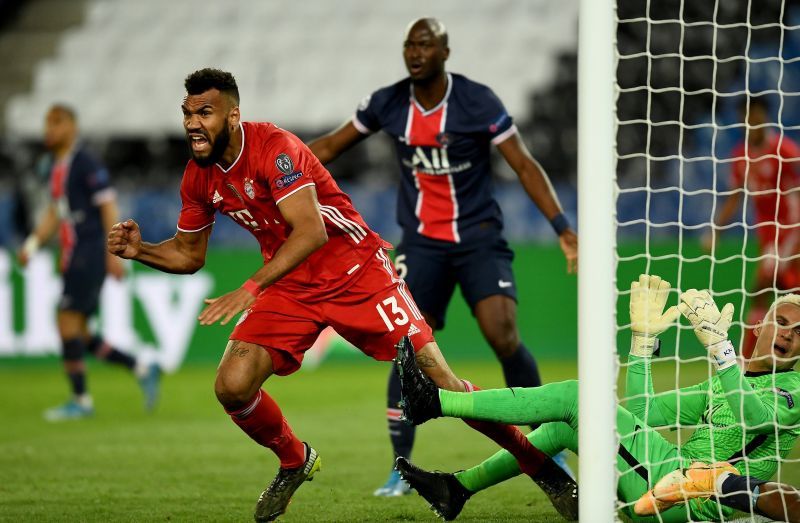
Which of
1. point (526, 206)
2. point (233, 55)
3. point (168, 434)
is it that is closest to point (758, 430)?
point (168, 434)

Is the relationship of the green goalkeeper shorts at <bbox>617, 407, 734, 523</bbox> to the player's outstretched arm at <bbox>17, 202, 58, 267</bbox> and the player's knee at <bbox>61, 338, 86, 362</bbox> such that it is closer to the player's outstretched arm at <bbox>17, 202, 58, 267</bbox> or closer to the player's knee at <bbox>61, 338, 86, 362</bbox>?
the player's knee at <bbox>61, 338, 86, 362</bbox>

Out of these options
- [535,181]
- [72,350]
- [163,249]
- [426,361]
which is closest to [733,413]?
→ [426,361]

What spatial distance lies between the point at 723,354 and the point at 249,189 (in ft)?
6.77

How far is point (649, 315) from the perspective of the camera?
462 cm

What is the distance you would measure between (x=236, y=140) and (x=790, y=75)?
11050mm

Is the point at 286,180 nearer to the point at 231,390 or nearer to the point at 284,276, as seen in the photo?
the point at 284,276

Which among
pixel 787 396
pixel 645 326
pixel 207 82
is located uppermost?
pixel 207 82

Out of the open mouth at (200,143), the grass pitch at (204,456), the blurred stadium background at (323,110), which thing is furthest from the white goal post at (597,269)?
the blurred stadium background at (323,110)

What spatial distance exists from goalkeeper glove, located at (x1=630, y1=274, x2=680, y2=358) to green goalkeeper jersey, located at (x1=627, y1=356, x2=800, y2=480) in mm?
65

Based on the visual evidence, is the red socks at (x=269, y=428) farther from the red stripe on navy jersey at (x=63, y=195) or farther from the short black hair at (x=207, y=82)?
the red stripe on navy jersey at (x=63, y=195)

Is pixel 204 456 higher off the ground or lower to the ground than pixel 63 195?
lower

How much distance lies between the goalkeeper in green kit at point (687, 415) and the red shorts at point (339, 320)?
0.51 m

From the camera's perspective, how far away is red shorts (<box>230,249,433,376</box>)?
4.89 m

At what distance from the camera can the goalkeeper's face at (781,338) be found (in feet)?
14.9
